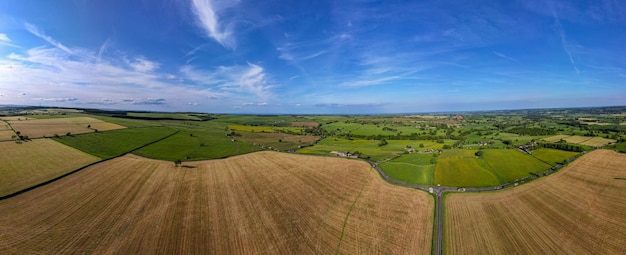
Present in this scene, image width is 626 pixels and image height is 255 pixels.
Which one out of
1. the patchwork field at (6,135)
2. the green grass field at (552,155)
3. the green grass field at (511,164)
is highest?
the patchwork field at (6,135)

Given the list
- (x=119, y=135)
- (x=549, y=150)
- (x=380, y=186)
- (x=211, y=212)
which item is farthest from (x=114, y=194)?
(x=549, y=150)

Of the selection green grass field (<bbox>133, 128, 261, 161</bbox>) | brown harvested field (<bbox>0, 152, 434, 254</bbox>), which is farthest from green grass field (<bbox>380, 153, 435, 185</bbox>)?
green grass field (<bbox>133, 128, 261, 161</bbox>)

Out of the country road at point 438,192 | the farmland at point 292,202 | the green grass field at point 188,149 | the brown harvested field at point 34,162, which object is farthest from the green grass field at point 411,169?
the brown harvested field at point 34,162

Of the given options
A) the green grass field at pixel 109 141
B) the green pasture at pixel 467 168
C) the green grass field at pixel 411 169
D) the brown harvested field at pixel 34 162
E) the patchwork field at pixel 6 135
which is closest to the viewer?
the brown harvested field at pixel 34 162

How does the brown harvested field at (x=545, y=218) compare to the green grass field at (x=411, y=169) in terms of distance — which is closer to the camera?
the brown harvested field at (x=545, y=218)

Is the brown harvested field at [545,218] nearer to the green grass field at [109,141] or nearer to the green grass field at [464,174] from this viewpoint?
the green grass field at [464,174]

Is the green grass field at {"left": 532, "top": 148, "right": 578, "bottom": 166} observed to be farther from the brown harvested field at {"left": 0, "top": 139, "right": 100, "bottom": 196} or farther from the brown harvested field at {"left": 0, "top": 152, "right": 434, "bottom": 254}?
the brown harvested field at {"left": 0, "top": 139, "right": 100, "bottom": 196}

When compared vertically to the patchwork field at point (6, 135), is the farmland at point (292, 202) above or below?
below
